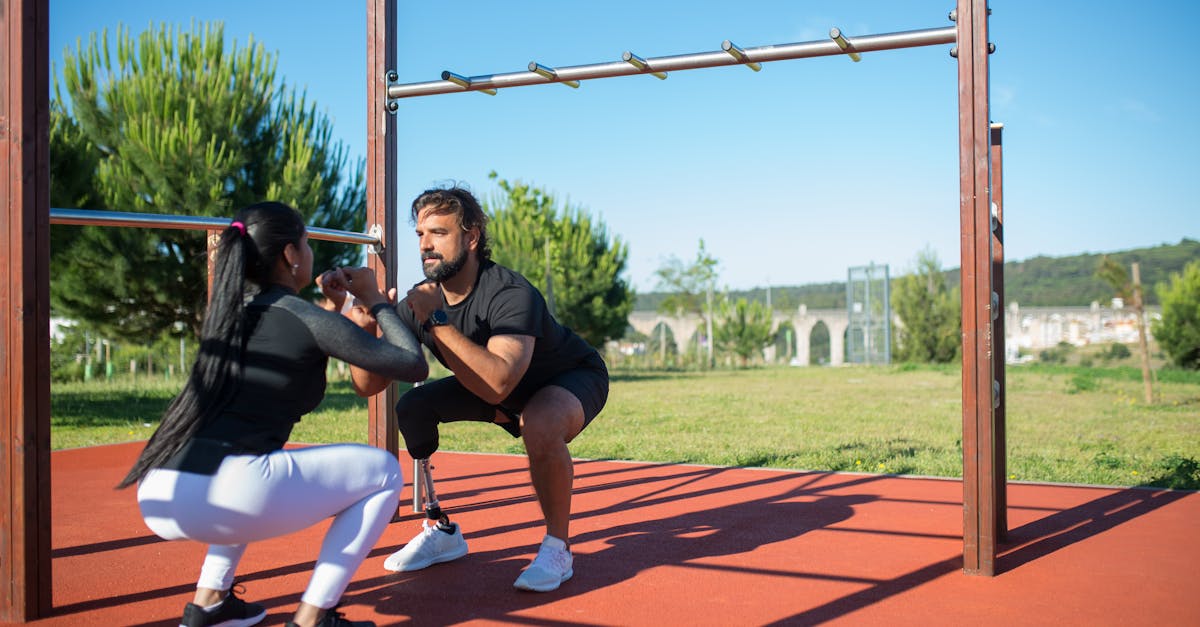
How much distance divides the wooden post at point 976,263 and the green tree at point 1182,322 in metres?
21.9

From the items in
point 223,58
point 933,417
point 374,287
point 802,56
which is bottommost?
point 933,417

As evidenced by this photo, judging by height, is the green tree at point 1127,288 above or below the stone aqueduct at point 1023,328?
above

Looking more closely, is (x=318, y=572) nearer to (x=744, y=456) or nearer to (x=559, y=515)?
(x=559, y=515)

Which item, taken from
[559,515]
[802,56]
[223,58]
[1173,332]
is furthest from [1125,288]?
[223,58]

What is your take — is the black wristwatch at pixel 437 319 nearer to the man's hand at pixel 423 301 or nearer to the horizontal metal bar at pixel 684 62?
the man's hand at pixel 423 301

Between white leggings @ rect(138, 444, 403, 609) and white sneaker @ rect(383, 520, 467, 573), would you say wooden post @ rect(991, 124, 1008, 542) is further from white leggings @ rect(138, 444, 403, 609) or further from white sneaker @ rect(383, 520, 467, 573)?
white leggings @ rect(138, 444, 403, 609)

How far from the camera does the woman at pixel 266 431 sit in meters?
2.24

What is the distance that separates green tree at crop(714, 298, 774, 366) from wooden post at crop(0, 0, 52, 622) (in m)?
38.1

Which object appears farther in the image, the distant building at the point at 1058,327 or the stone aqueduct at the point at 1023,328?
the distant building at the point at 1058,327

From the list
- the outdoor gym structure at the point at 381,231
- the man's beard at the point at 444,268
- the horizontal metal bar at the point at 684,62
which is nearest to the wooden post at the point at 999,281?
the outdoor gym structure at the point at 381,231

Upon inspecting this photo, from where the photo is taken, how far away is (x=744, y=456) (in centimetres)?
753

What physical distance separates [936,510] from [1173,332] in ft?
68.4

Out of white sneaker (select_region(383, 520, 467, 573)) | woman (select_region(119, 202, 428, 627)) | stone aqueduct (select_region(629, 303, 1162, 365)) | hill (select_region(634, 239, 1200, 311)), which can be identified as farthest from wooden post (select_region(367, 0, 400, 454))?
hill (select_region(634, 239, 1200, 311))

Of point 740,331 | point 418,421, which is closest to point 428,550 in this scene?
point 418,421
